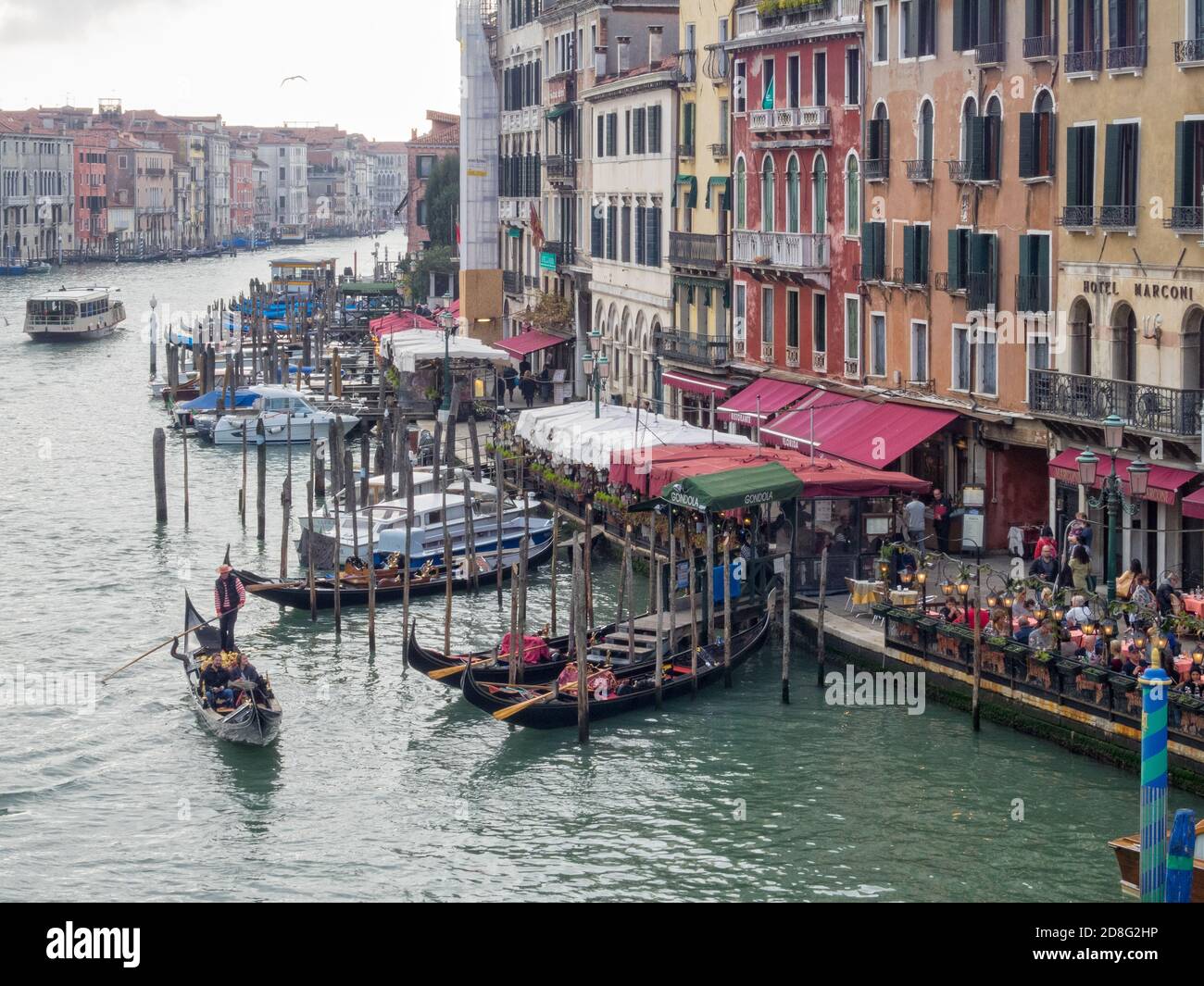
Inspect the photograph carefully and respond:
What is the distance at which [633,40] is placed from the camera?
51594 millimetres

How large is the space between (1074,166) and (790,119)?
10.1 meters

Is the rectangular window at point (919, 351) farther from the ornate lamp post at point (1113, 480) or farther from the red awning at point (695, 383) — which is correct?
the ornate lamp post at point (1113, 480)

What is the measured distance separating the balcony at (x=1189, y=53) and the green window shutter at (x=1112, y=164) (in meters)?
1.52

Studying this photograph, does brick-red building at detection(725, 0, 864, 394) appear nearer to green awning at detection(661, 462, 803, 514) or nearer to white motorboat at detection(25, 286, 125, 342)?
green awning at detection(661, 462, 803, 514)

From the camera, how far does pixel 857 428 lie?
3356 cm

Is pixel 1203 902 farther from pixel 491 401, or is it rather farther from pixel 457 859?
pixel 491 401

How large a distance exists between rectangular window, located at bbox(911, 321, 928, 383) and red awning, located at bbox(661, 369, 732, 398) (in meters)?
7.52

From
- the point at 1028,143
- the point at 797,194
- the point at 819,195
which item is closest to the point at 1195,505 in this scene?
the point at 1028,143

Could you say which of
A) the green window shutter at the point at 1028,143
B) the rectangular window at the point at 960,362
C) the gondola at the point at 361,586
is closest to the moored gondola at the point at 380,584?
the gondola at the point at 361,586

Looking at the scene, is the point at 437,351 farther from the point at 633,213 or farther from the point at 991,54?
the point at 991,54

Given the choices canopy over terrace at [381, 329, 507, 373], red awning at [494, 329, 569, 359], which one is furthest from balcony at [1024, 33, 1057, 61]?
red awning at [494, 329, 569, 359]

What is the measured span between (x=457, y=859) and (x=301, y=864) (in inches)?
58.8

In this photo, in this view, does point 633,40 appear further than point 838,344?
Yes
